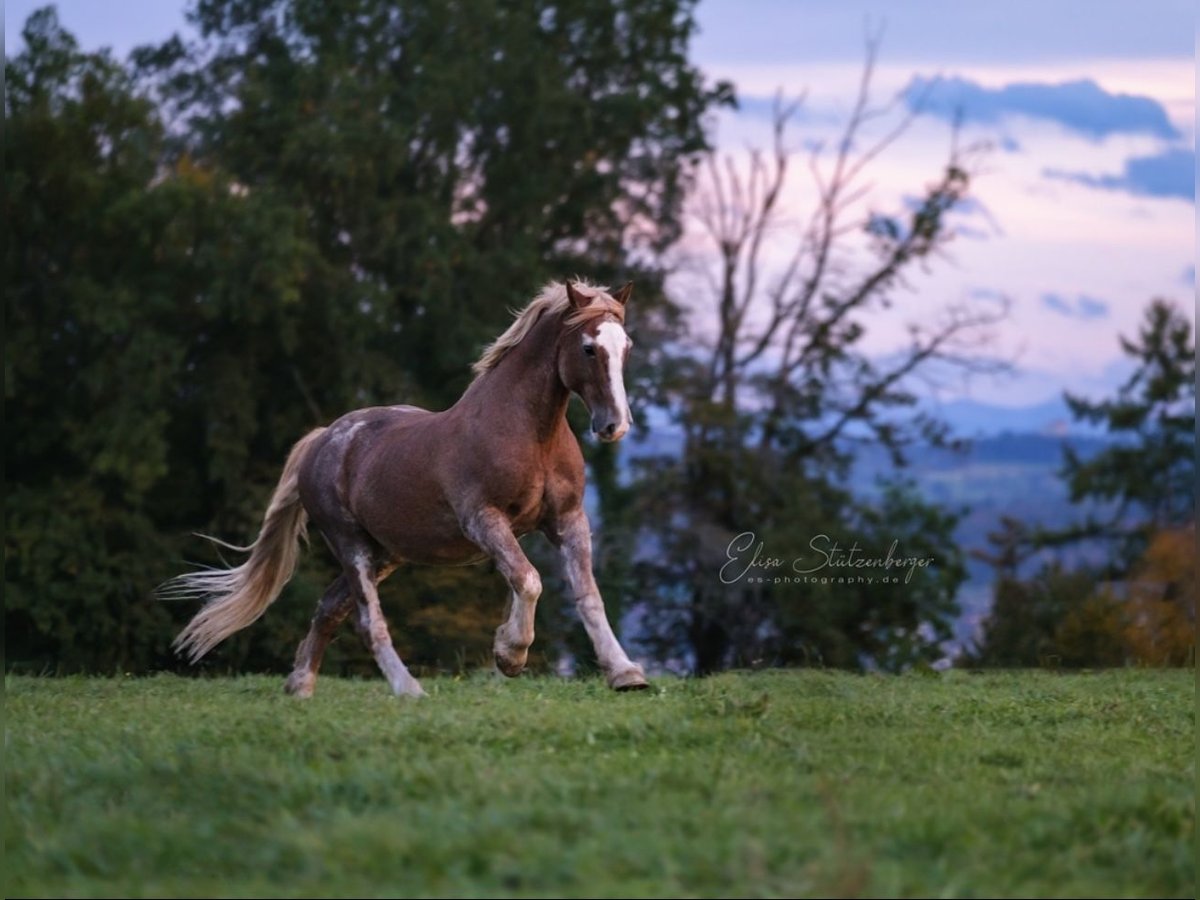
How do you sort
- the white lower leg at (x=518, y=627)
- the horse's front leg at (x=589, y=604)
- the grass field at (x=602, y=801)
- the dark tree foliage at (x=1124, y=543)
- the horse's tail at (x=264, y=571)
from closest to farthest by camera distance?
the grass field at (x=602, y=801), the white lower leg at (x=518, y=627), the horse's front leg at (x=589, y=604), the horse's tail at (x=264, y=571), the dark tree foliage at (x=1124, y=543)

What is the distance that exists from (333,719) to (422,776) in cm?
184

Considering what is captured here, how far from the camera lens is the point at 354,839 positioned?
5.41 meters

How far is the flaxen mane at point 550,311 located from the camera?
9352 mm

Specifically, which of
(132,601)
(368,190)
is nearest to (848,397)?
(368,190)

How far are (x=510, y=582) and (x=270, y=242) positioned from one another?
19.9 metres

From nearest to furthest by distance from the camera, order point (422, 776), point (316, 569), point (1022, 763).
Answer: point (422, 776) → point (1022, 763) → point (316, 569)

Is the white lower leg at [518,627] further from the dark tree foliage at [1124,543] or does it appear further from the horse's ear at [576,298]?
the dark tree foliage at [1124,543]

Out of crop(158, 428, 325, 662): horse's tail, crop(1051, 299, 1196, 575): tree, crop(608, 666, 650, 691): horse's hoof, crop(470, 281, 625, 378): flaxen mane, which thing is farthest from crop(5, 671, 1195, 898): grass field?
crop(1051, 299, 1196, 575): tree

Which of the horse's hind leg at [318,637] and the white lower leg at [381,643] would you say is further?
the horse's hind leg at [318,637]

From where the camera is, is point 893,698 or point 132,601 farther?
point 132,601

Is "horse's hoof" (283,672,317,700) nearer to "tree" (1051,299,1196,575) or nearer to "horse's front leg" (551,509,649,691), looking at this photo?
"horse's front leg" (551,509,649,691)

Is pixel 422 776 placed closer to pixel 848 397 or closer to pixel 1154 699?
pixel 1154 699

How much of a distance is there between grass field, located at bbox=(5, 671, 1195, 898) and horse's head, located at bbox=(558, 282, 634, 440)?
156 centimetres

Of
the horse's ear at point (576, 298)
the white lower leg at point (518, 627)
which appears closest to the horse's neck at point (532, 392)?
the horse's ear at point (576, 298)
